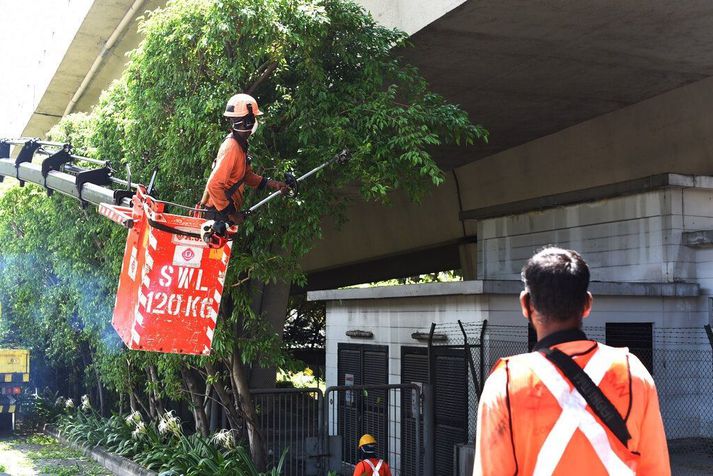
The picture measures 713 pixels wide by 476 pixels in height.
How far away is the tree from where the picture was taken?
9.59 meters

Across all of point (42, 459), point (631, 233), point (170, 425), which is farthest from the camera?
point (42, 459)

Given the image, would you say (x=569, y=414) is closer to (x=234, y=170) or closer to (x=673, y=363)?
(x=234, y=170)

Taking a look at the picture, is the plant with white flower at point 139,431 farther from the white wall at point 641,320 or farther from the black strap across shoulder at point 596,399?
the black strap across shoulder at point 596,399

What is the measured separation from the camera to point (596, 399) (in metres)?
2.73

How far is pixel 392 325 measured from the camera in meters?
12.9

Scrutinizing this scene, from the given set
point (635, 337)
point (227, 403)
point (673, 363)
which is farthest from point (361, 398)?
point (673, 363)

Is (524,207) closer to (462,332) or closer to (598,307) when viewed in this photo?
(598,307)

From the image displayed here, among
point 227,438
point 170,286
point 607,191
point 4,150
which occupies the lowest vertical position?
point 227,438

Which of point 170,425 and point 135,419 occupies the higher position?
point 170,425

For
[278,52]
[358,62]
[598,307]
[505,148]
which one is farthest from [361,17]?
[505,148]

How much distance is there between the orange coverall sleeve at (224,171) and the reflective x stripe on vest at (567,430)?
18.8 feet

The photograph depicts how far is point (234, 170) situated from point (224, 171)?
5.0 inches

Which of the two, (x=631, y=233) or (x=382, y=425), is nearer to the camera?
(x=382, y=425)

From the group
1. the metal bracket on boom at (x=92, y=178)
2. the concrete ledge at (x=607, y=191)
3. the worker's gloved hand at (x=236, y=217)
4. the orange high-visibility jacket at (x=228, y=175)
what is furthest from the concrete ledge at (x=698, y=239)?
the metal bracket on boom at (x=92, y=178)
